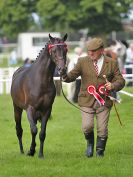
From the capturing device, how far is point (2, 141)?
14.3 metres

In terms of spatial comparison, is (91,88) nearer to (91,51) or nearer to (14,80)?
(91,51)

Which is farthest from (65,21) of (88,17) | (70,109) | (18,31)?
(70,109)

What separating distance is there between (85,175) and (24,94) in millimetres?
2859

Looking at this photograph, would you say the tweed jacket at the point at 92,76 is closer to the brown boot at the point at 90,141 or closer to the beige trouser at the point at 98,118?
the beige trouser at the point at 98,118

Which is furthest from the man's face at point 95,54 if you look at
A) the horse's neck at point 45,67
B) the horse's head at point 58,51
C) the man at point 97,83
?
the horse's neck at point 45,67

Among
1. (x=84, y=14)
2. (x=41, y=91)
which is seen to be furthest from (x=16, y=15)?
(x=41, y=91)

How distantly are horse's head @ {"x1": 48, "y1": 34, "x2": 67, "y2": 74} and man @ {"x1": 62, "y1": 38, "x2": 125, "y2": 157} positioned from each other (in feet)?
0.77

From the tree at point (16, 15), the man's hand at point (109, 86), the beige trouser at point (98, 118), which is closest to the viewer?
the man's hand at point (109, 86)

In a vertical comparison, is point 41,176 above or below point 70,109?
above

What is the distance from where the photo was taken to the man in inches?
417

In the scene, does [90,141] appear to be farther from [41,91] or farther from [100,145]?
[41,91]

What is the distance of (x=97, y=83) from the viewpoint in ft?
35.0

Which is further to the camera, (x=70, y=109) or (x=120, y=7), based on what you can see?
(x=120, y=7)

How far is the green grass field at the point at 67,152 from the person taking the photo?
31.4ft
